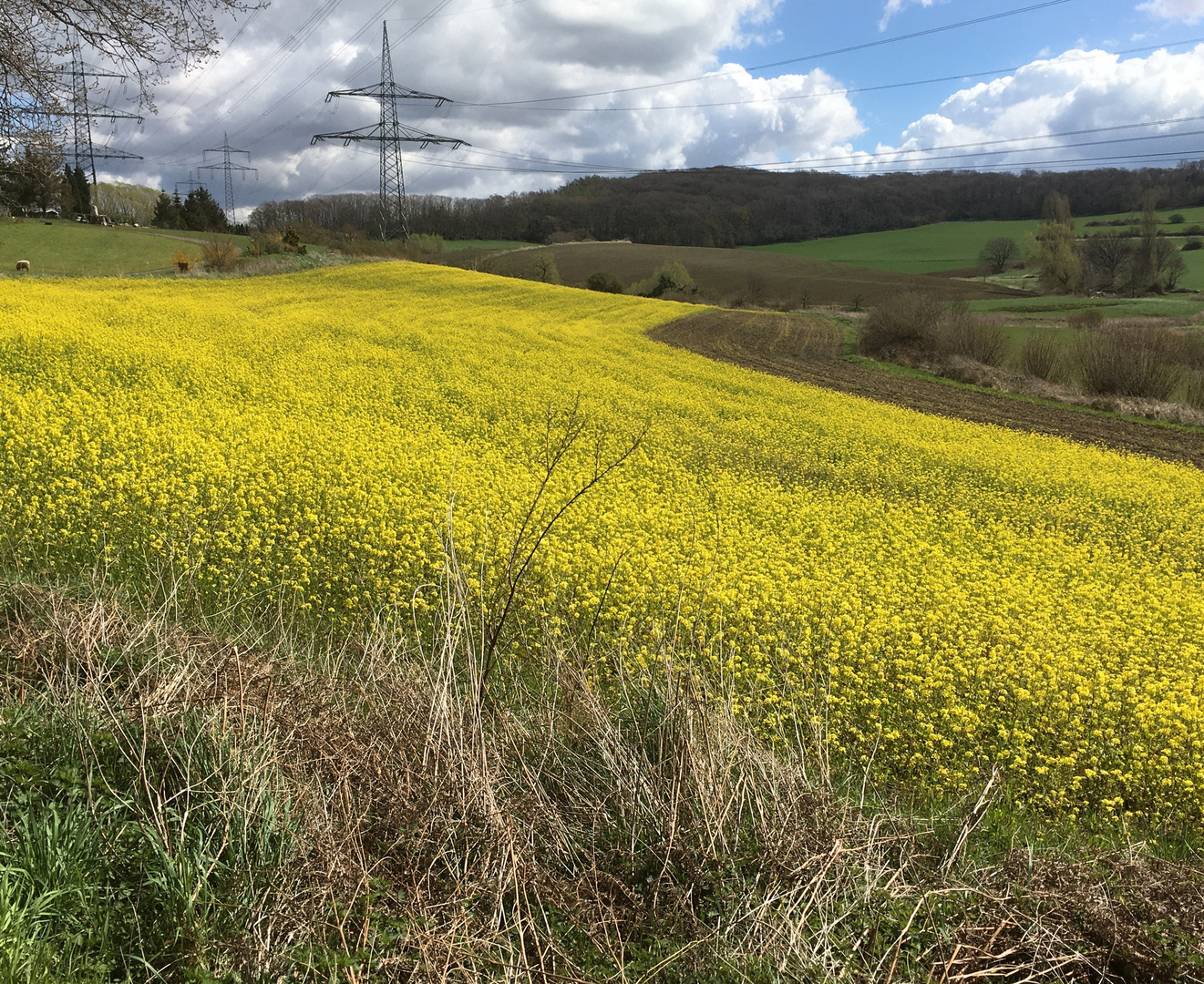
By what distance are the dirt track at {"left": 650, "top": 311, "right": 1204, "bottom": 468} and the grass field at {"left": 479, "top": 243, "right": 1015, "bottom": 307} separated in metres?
22.6

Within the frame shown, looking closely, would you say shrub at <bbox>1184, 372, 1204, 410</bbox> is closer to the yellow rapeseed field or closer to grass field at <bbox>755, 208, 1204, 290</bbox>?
the yellow rapeseed field

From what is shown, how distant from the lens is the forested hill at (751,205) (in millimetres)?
89500

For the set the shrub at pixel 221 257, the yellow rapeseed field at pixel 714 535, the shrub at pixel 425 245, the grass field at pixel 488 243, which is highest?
the grass field at pixel 488 243

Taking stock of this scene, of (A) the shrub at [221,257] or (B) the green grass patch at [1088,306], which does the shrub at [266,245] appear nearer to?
(A) the shrub at [221,257]

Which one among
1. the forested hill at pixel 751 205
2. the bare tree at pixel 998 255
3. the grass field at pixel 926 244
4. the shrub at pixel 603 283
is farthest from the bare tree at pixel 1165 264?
the shrub at pixel 603 283

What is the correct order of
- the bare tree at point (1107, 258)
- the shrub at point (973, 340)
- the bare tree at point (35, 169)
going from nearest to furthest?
the bare tree at point (35, 169) → the shrub at point (973, 340) → the bare tree at point (1107, 258)

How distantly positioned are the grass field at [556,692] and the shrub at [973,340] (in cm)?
1390

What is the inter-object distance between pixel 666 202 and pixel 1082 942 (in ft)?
340

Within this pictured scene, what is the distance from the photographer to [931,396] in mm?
22297

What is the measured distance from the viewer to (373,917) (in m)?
2.45

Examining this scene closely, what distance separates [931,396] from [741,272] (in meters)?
47.2

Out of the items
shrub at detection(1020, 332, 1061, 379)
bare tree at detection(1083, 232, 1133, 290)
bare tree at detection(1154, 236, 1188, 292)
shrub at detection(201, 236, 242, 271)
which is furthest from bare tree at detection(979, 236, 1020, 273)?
shrub at detection(201, 236, 242, 271)

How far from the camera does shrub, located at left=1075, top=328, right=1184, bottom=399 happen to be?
22656 millimetres

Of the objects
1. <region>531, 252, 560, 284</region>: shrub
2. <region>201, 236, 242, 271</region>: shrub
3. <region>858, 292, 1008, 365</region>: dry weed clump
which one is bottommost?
<region>858, 292, 1008, 365</region>: dry weed clump
